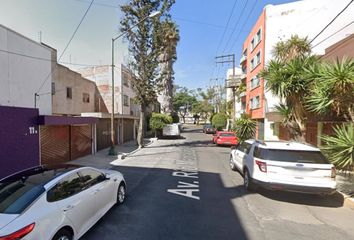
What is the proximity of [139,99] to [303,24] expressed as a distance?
1675 cm

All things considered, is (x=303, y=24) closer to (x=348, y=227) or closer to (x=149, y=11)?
(x=149, y=11)

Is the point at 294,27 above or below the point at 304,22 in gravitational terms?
below

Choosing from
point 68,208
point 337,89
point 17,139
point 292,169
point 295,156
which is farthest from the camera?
point 17,139

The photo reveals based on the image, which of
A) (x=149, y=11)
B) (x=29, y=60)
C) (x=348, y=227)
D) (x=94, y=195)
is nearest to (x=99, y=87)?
(x=149, y=11)

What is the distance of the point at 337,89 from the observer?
9312mm

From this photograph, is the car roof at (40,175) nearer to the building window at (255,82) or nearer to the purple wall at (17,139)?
the purple wall at (17,139)

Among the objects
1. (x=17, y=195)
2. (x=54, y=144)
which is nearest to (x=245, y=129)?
(x=54, y=144)

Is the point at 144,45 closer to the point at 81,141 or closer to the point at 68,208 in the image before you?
the point at 81,141

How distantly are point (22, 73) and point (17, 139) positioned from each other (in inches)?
112

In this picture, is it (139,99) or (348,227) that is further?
(139,99)

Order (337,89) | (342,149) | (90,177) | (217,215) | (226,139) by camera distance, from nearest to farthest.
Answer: (90,177) → (217,215) → (342,149) → (337,89) → (226,139)

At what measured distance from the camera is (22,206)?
3949mm

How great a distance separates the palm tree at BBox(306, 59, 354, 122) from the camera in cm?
912

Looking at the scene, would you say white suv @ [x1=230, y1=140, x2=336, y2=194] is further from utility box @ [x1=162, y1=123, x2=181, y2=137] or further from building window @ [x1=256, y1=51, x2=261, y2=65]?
utility box @ [x1=162, y1=123, x2=181, y2=137]
